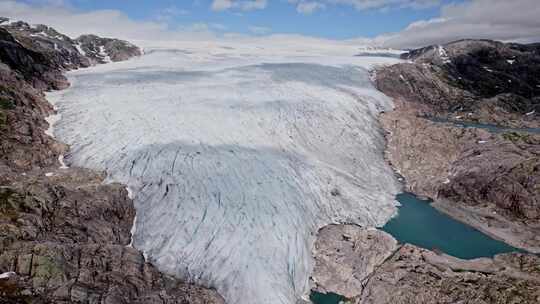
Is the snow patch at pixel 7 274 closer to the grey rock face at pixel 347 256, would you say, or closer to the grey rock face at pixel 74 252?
the grey rock face at pixel 74 252

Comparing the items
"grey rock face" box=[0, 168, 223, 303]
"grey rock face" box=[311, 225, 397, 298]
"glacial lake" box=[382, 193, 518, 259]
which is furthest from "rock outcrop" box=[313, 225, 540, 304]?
"grey rock face" box=[0, 168, 223, 303]

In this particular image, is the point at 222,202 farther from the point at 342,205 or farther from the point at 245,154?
the point at 342,205

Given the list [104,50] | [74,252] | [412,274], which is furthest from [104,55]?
[412,274]

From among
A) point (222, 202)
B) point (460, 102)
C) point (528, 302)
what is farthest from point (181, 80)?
point (460, 102)

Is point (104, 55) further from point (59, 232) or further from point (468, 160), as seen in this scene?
point (468, 160)

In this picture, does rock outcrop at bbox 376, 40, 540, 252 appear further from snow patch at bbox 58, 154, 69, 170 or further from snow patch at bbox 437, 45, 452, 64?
snow patch at bbox 58, 154, 69, 170
